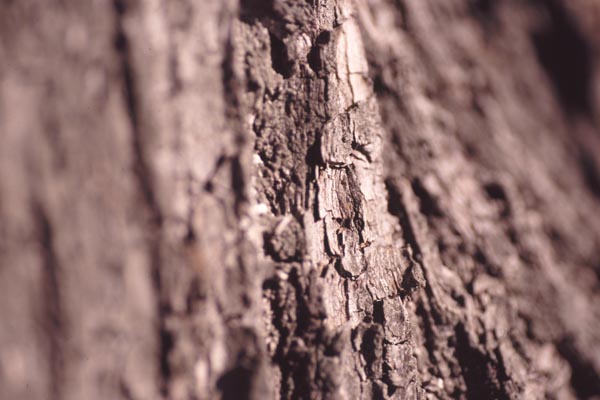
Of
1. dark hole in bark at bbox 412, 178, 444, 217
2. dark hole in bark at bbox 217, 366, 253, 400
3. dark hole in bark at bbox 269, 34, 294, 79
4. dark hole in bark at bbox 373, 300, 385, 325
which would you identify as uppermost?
dark hole in bark at bbox 269, 34, 294, 79

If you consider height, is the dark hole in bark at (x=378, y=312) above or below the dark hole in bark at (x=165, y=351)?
above

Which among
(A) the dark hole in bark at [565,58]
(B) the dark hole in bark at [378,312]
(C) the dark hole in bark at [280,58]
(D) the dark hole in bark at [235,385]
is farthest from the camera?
(B) the dark hole in bark at [378,312]

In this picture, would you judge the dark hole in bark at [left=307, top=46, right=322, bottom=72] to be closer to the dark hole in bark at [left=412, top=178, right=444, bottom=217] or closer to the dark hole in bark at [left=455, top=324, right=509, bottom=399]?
the dark hole in bark at [left=412, top=178, right=444, bottom=217]

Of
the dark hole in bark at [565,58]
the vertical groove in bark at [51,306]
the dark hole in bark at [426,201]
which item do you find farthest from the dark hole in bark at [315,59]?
the vertical groove in bark at [51,306]

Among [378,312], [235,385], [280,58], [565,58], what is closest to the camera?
[565,58]

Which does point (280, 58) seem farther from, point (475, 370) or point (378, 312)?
point (475, 370)

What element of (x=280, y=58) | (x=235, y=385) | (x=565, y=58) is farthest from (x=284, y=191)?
(x=565, y=58)

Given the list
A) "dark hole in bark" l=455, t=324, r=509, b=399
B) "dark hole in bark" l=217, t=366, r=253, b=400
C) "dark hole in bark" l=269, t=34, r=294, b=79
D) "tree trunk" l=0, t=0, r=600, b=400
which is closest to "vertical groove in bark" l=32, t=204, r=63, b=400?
"tree trunk" l=0, t=0, r=600, b=400

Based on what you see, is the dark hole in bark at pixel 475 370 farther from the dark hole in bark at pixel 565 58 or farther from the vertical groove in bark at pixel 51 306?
the vertical groove in bark at pixel 51 306
